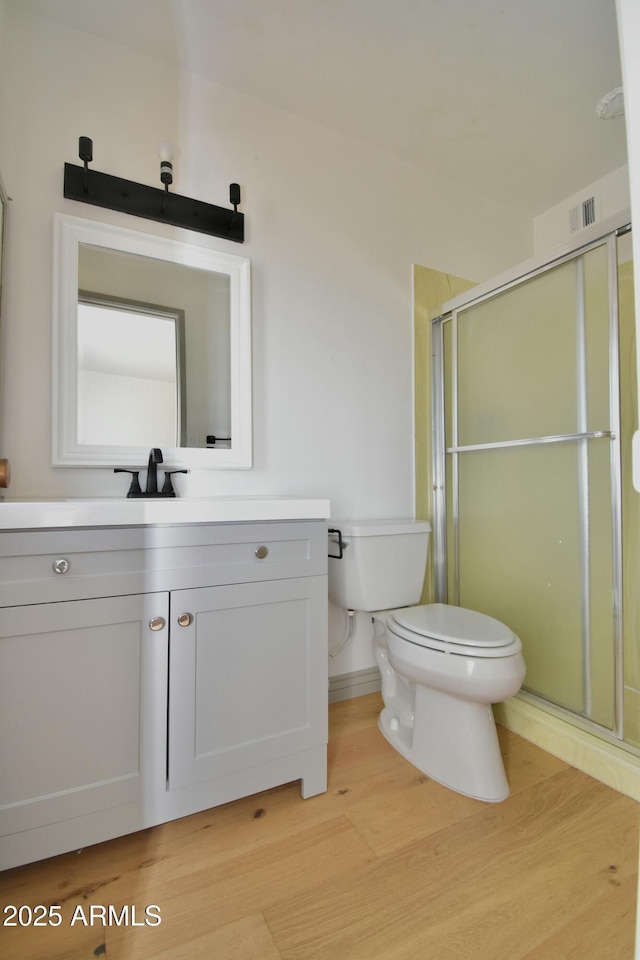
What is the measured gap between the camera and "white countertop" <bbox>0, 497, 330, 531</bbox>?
938 millimetres

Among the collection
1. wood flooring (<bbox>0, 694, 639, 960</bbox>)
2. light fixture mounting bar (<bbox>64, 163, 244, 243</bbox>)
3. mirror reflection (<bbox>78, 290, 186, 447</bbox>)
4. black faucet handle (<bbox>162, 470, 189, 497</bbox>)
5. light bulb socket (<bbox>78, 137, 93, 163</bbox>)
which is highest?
light bulb socket (<bbox>78, 137, 93, 163</bbox>)

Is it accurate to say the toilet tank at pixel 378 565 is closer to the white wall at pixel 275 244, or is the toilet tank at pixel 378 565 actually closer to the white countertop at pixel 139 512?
the white wall at pixel 275 244

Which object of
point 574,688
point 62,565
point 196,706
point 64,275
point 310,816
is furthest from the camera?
point 574,688

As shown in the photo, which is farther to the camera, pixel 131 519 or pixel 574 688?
pixel 574 688

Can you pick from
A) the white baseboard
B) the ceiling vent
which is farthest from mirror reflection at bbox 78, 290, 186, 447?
the ceiling vent

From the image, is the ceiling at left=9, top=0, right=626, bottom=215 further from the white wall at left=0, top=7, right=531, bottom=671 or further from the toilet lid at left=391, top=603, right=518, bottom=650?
the toilet lid at left=391, top=603, right=518, bottom=650

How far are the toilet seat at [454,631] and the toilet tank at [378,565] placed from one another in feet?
0.32

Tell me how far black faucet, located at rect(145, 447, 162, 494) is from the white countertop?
0.35 metres

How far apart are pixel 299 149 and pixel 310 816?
2.31 m

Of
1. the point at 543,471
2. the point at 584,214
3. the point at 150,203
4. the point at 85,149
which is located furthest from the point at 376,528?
the point at 584,214

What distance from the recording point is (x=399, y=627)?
1.45m

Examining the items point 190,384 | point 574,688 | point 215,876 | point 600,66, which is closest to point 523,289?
point 600,66

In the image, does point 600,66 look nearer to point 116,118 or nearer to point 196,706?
point 116,118

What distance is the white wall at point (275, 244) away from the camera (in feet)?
4.44
